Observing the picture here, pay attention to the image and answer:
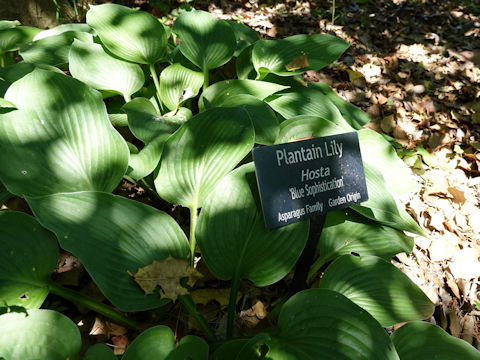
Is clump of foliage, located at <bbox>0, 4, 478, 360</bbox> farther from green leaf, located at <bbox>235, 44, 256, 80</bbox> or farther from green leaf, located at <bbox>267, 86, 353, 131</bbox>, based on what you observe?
green leaf, located at <bbox>235, 44, 256, 80</bbox>

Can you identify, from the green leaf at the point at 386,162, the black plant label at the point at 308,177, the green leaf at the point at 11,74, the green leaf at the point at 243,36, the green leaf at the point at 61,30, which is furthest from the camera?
the green leaf at the point at 243,36

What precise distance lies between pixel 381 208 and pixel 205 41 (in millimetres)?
1416

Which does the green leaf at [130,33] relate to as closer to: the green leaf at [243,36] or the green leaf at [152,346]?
the green leaf at [243,36]

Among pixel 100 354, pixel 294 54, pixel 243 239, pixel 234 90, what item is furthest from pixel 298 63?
pixel 100 354

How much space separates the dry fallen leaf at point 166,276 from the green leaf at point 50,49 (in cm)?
140

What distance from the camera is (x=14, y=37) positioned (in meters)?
2.09

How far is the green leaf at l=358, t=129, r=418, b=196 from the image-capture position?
1.84m

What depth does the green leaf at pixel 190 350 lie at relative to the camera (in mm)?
1026

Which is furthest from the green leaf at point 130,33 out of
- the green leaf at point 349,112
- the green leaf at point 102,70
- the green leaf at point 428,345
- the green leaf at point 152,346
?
the green leaf at point 428,345

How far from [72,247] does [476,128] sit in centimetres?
278

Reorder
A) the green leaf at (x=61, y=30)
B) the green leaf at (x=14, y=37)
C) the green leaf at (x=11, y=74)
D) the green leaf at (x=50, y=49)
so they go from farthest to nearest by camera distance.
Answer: the green leaf at (x=61, y=30) → the green leaf at (x=14, y=37) → the green leaf at (x=50, y=49) → the green leaf at (x=11, y=74)

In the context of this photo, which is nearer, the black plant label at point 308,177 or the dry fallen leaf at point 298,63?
the black plant label at point 308,177

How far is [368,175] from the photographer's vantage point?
1.65 meters

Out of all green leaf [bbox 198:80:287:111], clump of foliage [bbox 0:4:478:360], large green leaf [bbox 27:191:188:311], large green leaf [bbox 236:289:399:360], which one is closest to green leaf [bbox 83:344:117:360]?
clump of foliage [bbox 0:4:478:360]
